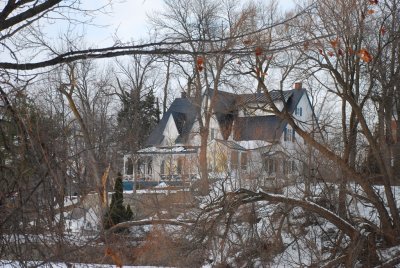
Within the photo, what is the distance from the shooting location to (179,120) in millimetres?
39219

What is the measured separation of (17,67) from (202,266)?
954 cm

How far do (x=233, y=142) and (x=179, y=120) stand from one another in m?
9.49

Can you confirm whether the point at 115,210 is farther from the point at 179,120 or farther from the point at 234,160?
the point at 179,120

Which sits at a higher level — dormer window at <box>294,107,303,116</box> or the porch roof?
dormer window at <box>294,107,303,116</box>

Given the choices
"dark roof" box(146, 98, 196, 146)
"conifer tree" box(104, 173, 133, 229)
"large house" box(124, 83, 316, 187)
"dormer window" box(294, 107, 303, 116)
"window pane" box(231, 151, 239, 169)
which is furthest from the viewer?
"dark roof" box(146, 98, 196, 146)

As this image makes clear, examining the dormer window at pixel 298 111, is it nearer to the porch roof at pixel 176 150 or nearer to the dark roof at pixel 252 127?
the dark roof at pixel 252 127

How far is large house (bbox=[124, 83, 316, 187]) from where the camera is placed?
17.8m

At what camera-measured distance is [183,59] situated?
4.79 meters

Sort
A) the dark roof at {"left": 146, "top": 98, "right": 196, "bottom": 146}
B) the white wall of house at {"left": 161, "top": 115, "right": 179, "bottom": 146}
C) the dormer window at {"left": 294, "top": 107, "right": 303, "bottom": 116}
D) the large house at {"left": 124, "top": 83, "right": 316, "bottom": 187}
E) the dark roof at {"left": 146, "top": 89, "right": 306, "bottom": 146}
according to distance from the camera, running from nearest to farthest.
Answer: the large house at {"left": 124, "top": 83, "right": 316, "bottom": 187} → the dark roof at {"left": 146, "top": 89, "right": 306, "bottom": 146} → the dormer window at {"left": 294, "top": 107, "right": 303, "bottom": 116} → the dark roof at {"left": 146, "top": 98, "right": 196, "bottom": 146} → the white wall of house at {"left": 161, "top": 115, "right": 179, "bottom": 146}

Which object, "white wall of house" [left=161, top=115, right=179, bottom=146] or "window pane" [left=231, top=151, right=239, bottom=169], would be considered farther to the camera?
"white wall of house" [left=161, top=115, right=179, bottom=146]

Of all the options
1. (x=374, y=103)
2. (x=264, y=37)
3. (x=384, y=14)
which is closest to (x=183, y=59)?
(x=264, y=37)

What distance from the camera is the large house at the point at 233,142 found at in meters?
17.8

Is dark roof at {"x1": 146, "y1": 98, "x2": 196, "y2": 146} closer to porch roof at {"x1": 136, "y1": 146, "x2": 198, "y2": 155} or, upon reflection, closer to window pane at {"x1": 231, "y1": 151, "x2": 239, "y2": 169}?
porch roof at {"x1": 136, "y1": 146, "x2": 198, "y2": 155}

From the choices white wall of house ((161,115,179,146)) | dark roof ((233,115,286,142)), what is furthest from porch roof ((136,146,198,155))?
dark roof ((233,115,286,142))
